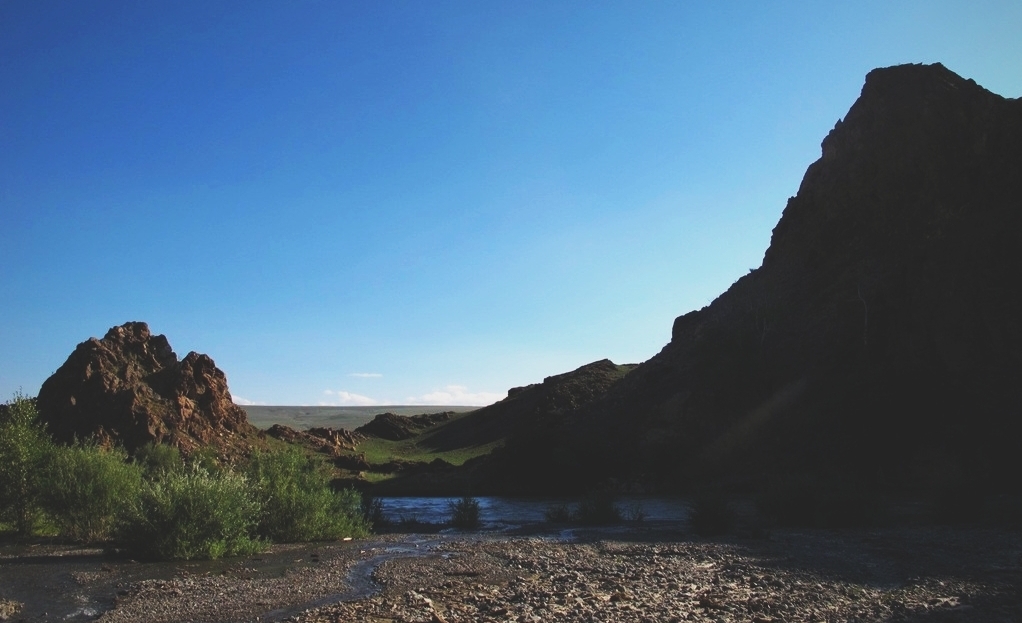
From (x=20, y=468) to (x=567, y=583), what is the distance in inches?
712

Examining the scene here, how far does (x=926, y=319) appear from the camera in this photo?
5362 cm

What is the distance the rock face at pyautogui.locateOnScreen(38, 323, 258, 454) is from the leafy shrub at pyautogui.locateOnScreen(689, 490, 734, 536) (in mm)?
42672

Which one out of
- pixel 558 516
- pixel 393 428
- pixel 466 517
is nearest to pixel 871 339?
pixel 558 516

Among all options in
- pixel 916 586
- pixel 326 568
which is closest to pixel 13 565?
pixel 326 568

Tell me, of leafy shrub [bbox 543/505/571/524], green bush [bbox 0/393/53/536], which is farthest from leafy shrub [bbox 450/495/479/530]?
green bush [bbox 0/393/53/536]

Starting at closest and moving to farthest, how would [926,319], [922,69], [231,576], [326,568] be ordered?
[231,576], [326,568], [926,319], [922,69]

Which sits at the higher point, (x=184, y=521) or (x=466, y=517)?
(x=184, y=521)

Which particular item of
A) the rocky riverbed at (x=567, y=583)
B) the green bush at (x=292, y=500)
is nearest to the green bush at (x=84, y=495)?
the rocky riverbed at (x=567, y=583)

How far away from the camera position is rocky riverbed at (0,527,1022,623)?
12508mm

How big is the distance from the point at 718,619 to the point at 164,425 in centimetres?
5446

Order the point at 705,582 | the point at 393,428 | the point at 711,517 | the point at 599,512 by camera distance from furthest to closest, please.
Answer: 1. the point at 393,428
2. the point at 599,512
3. the point at 711,517
4. the point at 705,582

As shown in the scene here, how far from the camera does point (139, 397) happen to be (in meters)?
57.8

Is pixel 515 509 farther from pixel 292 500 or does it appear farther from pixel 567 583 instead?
pixel 567 583

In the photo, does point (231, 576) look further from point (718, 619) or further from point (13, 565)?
point (718, 619)
